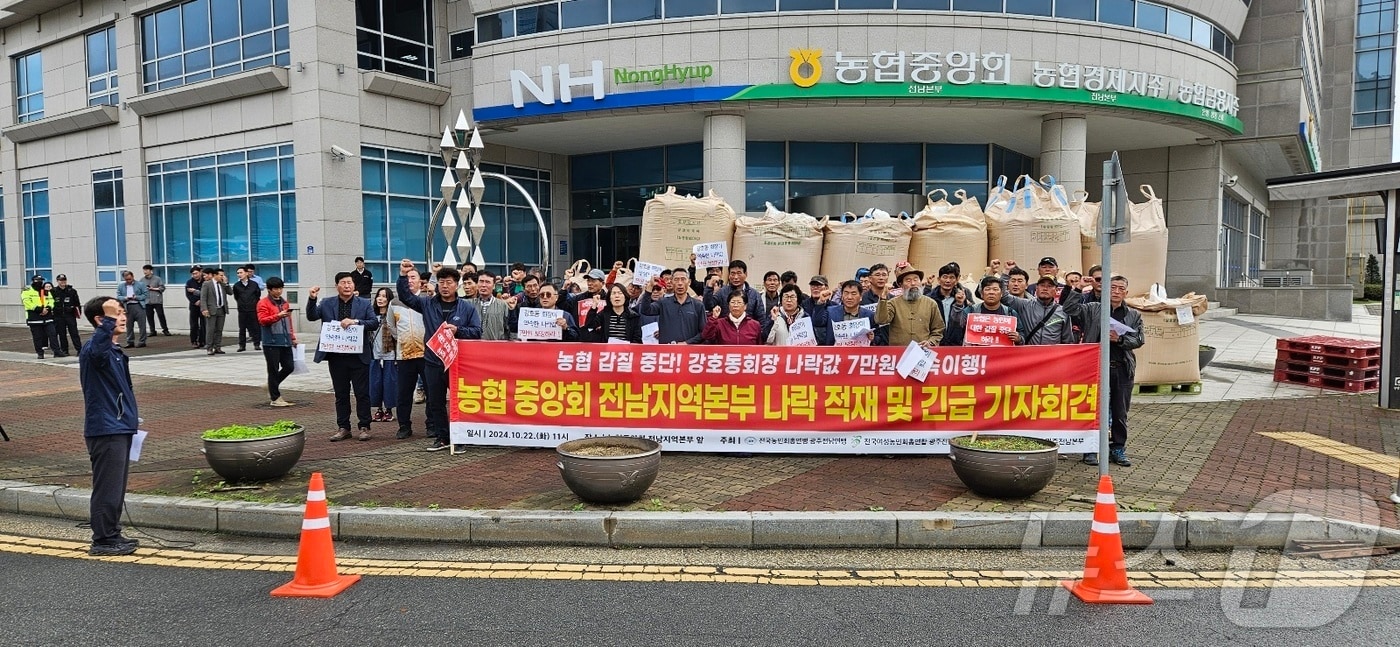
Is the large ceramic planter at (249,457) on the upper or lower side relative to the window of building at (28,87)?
lower

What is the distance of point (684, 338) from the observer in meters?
8.35

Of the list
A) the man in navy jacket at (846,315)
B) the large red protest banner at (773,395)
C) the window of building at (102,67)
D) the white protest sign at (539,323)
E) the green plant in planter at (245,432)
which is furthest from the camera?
the window of building at (102,67)

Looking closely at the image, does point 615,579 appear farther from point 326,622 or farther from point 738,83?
point 738,83

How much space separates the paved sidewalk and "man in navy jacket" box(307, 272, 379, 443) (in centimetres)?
34

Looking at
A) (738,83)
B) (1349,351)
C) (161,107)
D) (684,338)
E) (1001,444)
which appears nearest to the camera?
(1001,444)

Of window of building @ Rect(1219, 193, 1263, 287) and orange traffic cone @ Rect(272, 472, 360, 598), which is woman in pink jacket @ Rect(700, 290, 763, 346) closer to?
orange traffic cone @ Rect(272, 472, 360, 598)

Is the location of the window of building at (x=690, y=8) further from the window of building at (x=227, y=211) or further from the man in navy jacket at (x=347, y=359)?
the man in navy jacket at (x=347, y=359)

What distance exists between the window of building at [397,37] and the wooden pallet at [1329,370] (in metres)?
21.4

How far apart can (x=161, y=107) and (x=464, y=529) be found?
23910 mm

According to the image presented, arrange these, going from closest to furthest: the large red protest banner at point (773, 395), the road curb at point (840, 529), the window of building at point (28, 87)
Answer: the road curb at point (840, 529) < the large red protest banner at point (773, 395) < the window of building at point (28, 87)

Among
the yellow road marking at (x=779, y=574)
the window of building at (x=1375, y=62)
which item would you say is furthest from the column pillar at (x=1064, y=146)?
the window of building at (x=1375, y=62)

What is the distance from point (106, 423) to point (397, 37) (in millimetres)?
20088

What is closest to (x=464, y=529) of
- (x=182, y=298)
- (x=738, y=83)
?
(x=738, y=83)

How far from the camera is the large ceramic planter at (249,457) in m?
6.39
